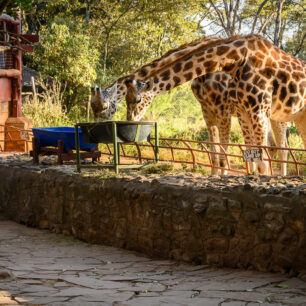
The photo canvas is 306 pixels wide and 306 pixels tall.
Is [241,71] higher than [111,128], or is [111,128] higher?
[241,71]

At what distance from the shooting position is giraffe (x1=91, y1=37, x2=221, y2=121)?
7.89 m

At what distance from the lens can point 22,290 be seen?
5.15 m

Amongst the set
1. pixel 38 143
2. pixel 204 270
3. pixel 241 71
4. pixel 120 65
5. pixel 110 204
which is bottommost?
pixel 204 270

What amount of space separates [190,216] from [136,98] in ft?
7.87

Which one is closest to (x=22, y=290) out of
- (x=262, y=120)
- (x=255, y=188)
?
(x=255, y=188)

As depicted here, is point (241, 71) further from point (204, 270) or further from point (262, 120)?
point (204, 270)

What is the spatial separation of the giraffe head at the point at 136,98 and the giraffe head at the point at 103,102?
0.78ft

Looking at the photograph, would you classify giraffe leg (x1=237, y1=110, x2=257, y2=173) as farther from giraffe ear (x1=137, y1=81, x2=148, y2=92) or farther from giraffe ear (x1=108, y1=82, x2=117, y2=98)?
giraffe ear (x1=108, y1=82, x2=117, y2=98)

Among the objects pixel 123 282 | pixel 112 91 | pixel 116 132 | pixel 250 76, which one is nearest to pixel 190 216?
pixel 123 282

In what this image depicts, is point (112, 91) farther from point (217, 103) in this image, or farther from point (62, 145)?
point (217, 103)

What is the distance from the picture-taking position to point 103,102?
7.90 metres

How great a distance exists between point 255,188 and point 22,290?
2.51 metres

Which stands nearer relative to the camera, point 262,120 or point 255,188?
point 255,188

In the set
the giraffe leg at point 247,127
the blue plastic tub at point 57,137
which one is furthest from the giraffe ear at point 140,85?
the giraffe leg at point 247,127
